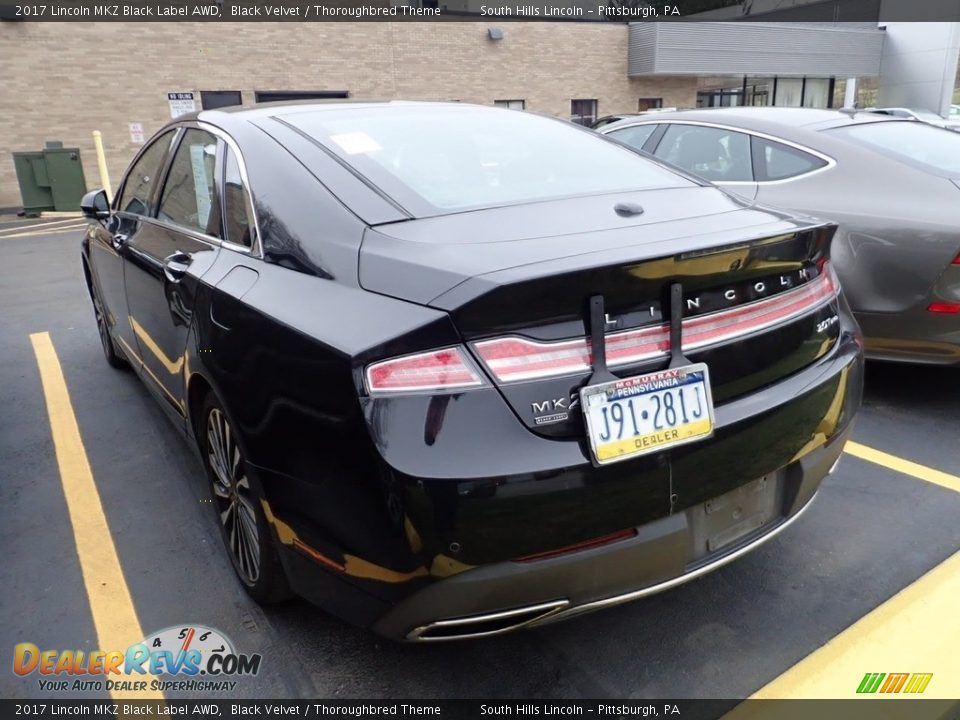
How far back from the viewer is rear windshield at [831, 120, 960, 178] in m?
3.96

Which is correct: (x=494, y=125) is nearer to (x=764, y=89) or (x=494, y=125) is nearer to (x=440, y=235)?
(x=440, y=235)

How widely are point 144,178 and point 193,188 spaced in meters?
0.99

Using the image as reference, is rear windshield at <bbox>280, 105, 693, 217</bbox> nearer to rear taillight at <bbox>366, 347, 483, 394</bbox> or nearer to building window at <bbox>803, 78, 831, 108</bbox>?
rear taillight at <bbox>366, 347, 483, 394</bbox>

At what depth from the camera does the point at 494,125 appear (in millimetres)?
2963

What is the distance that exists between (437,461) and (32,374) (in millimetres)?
4524

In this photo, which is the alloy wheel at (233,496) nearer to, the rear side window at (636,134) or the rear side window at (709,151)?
the rear side window at (709,151)

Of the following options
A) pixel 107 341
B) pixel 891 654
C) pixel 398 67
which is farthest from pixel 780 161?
pixel 398 67

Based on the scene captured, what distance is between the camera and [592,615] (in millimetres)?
2438

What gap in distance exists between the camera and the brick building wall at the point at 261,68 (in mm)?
17281

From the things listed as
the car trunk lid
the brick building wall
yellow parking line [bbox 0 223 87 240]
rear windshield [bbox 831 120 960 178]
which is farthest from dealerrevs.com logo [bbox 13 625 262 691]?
the brick building wall

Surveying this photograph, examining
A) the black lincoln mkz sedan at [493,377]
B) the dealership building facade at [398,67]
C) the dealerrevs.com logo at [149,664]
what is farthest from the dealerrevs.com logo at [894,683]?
the dealership building facade at [398,67]

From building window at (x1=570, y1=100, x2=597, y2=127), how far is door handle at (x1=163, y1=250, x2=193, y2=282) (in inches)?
868

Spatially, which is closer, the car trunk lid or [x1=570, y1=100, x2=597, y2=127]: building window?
the car trunk lid

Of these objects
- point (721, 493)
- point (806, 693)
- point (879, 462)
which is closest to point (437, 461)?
point (721, 493)
